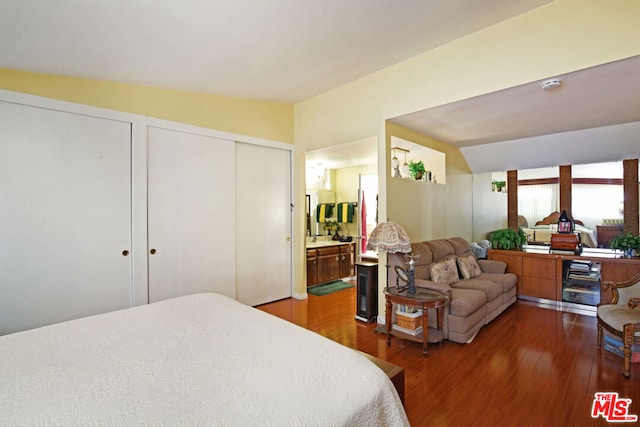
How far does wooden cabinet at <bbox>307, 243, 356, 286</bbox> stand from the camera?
5.12 metres

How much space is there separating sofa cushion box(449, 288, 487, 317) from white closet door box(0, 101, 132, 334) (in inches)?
130

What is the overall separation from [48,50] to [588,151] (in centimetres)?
616

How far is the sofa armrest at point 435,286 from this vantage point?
121 inches

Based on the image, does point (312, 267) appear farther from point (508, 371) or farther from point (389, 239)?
point (508, 371)

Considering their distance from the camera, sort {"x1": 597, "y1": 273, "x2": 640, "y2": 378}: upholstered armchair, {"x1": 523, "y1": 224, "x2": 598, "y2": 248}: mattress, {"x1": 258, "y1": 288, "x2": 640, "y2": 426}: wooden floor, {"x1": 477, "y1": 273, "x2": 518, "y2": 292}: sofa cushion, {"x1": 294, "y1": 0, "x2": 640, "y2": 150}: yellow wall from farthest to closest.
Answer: {"x1": 523, "y1": 224, "x2": 598, "y2": 248}: mattress < {"x1": 477, "y1": 273, "x2": 518, "y2": 292}: sofa cushion < {"x1": 597, "y1": 273, "x2": 640, "y2": 378}: upholstered armchair < {"x1": 294, "y1": 0, "x2": 640, "y2": 150}: yellow wall < {"x1": 258, "y1": 288, "x2": 640, "y2": 426}: wooden floor

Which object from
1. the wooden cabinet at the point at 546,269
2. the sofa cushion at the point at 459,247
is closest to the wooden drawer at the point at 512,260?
the wooden cabinet at the point at 546,269

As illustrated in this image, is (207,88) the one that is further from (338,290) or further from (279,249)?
(338,290)

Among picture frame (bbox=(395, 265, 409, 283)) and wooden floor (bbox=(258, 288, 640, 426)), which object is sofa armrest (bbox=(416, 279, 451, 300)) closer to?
picture frame (bbox=(395, 265, 409, 283))

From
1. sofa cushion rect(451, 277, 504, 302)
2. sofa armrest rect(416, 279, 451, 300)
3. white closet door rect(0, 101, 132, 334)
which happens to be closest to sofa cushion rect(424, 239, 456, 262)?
sofa cushion rect(451, 277, 504, 302)

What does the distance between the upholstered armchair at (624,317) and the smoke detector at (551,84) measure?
194 centimetres

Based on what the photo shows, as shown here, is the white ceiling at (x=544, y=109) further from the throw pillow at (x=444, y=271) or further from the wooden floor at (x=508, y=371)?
the wooden floor at (x=508, y=371)

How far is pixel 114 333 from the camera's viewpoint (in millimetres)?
1681

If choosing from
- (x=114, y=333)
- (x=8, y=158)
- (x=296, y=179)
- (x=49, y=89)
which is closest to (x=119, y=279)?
(x=8, y=158)

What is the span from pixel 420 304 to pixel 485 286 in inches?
48.1
